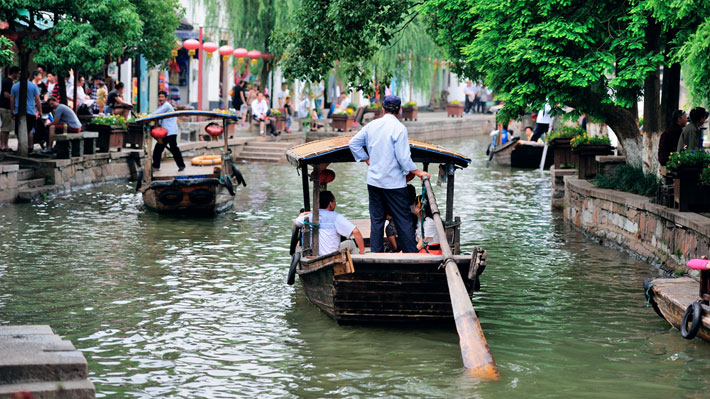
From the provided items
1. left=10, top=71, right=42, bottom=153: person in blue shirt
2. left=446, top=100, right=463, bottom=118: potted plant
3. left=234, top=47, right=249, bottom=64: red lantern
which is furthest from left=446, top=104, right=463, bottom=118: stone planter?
left=10, top=71, right=42, bottom=153: person in blue shirt

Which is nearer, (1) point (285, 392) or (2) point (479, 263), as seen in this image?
(1) point (285, 392)

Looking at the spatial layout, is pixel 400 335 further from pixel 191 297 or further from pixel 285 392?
pixel 191 297

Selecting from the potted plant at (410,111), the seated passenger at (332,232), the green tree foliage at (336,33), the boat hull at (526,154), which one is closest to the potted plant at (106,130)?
the green tree foliage at (336,33)

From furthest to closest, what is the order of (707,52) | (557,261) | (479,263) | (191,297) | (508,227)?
(508,227) → (557,261) → (191,297) → (707,52) → (479,263)

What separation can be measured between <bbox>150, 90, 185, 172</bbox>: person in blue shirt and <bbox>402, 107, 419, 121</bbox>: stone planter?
21.9m

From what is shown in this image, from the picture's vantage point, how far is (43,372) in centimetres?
622

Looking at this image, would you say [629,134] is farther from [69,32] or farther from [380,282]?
[69,32]

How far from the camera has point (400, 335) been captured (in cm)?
1017

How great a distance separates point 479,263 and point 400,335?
1.04 m

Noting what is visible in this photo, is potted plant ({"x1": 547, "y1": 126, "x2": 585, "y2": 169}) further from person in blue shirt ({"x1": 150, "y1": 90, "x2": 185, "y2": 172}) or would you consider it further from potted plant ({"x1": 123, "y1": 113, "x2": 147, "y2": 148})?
potted plant ({"x1": 123, "y1": 113, "x2": 147, "y2": 148})

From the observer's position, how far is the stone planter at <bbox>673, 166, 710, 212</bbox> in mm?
12922

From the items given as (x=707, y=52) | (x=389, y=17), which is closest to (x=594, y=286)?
(x=707, y=52)

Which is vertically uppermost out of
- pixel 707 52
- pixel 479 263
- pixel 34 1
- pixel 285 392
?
pixel 34 1

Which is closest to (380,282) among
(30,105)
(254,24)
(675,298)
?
(675,298)
